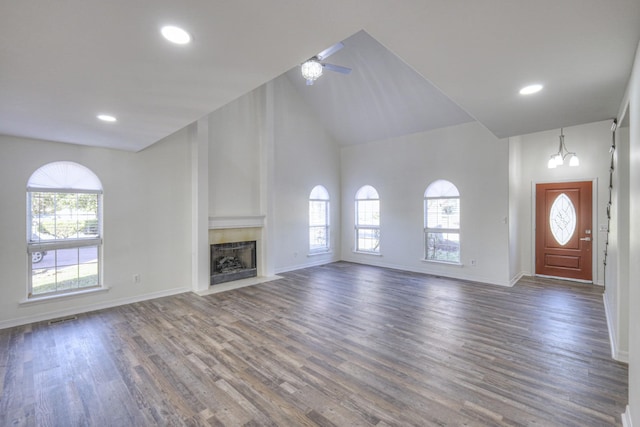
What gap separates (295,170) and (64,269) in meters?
4.59

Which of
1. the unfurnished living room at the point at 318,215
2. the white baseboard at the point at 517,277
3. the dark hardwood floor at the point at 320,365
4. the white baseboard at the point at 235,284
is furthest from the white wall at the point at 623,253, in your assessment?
the white baseboard at the point at 235,284

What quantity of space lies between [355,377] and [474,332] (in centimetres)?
178

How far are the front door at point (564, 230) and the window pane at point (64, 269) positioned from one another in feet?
27.5

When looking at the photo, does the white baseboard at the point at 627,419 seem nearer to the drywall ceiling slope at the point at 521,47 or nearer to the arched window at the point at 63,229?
the drywall ceiling slope at the point at 521,47

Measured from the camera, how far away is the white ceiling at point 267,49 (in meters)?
1.44

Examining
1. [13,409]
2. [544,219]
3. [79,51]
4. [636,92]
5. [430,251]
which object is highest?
[79,51]

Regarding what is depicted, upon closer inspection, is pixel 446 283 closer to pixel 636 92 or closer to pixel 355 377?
pixel 355 377

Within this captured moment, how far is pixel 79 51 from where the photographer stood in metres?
1.74

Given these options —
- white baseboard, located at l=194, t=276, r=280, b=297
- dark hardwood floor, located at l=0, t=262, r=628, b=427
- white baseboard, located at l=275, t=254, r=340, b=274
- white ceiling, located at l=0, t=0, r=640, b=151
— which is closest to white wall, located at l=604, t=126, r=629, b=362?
dark hardwood floor, located at l=0, t=262, r=628, b=427

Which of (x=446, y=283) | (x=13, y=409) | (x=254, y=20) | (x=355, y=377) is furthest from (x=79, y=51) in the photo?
(x=446, y=283)

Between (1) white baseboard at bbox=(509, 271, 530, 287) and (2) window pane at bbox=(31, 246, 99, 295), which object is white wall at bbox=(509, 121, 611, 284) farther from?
(2) window pane at bbox=(31, 246, 99, 295)

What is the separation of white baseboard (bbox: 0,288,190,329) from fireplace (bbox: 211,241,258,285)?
77 centimetres

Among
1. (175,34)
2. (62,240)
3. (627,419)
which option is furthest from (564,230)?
(62,240)

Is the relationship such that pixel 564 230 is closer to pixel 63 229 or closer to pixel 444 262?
pixel 444 262
